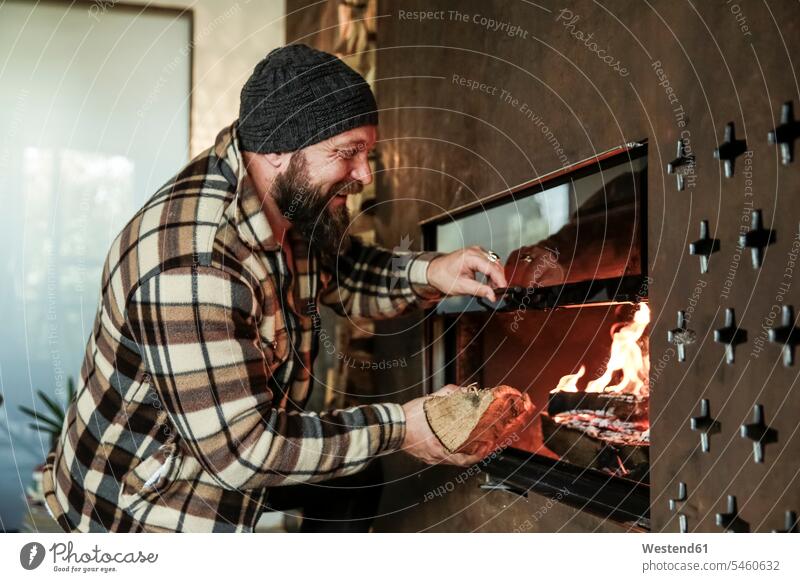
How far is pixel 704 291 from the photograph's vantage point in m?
0.86

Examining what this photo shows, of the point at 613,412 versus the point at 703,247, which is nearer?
the point at 703,247

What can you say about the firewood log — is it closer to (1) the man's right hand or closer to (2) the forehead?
(1) the man's right hand

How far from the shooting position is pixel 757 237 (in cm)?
80

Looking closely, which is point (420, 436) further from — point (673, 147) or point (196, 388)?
point (673, 147)

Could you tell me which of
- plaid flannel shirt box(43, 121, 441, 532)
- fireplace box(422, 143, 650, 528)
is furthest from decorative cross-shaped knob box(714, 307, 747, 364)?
plaid flannel shirt box(43, 121, 441, 532)

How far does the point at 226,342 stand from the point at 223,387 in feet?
0.17

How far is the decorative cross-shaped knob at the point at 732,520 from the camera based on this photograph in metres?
0.84

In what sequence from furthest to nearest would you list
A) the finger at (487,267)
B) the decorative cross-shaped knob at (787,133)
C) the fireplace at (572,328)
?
the finger at (487,267) → the fireplace at (572,328) → the decorative cross-shaped knob at (787,133)

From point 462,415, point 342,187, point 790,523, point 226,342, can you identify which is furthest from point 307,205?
point 790,523

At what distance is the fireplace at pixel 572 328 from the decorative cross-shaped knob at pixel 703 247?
90 mm

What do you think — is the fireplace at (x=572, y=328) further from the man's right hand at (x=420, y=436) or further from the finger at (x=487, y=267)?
the man's right hand at (x=420, y=436)

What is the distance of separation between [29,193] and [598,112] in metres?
1.43

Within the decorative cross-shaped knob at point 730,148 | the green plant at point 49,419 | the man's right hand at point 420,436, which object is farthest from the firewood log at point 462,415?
the green plant at point 49,419
